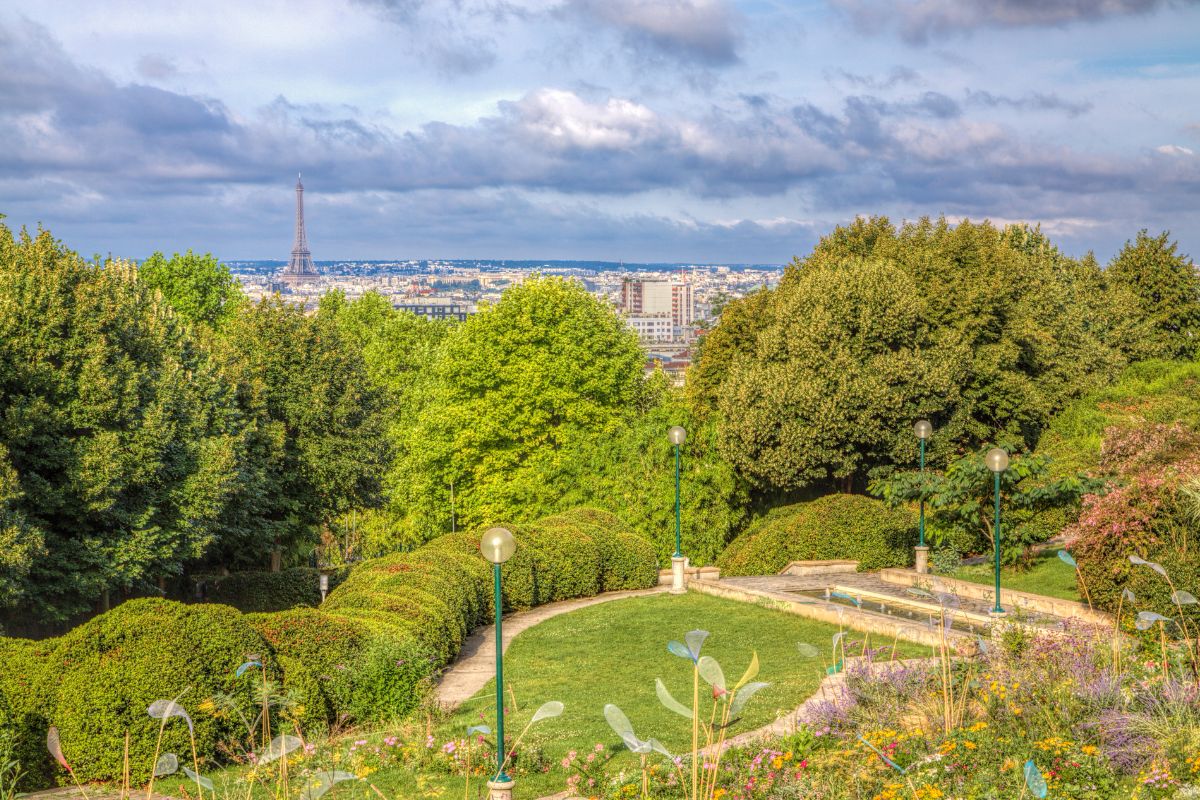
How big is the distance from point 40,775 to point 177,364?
12.2 meters

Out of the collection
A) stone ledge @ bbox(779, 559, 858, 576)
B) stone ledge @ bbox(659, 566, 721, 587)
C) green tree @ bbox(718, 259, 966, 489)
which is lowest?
stone ledge @ bbox(659, 566, 721, 587)

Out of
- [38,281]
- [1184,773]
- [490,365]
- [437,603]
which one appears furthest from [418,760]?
[490,365]

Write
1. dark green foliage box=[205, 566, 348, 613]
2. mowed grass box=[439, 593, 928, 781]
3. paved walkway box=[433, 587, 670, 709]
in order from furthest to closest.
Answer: dark green foliage box=[205, 566, 348, 613] → paved walkway box=[433, 587, 670, 709] → mowed grass box=[439, 593, 928, 781]


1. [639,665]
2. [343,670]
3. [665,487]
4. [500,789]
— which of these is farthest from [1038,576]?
[500,789]

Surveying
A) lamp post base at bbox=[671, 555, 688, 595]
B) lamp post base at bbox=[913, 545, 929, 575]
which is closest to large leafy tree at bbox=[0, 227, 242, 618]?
lamp post base at bbox=[671, 555, 688, 595]

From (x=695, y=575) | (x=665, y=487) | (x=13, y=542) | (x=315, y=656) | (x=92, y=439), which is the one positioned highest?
(x=92, y=439)

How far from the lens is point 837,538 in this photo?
23516 millimetres

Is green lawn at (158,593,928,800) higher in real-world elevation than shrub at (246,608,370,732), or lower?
lower

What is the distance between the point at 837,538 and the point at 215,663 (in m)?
15.4

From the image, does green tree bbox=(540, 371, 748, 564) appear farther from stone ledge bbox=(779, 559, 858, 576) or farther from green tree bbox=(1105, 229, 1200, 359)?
green tree bbox=(1105, 229, 1200, 359)

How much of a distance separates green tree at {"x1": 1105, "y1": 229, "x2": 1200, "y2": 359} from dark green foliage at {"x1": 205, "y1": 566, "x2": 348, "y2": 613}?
120ft

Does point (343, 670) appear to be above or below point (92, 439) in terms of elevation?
below

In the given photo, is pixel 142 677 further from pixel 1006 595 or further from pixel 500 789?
pixel 1006 595

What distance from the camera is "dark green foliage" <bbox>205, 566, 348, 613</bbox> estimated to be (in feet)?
84.8
